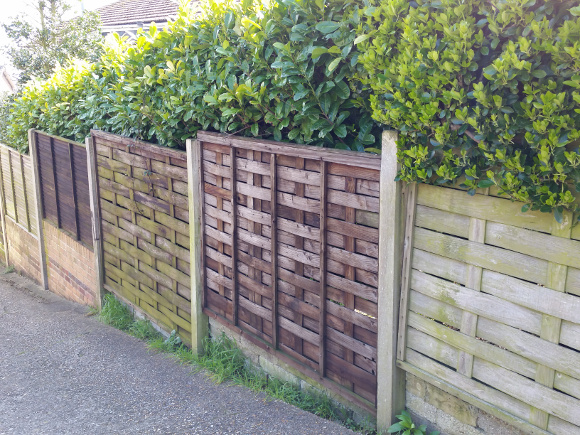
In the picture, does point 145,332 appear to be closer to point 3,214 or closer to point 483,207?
point 483,207

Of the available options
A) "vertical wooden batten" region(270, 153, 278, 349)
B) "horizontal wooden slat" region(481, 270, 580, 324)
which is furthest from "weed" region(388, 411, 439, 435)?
"vertical wooden batten" region(270, 153, 278, 349)

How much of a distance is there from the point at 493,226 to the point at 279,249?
5.63 feet

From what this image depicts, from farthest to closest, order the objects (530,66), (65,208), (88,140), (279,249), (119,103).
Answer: (65,208)
(88,140)
(119,103)
(279,249)
(530,66)

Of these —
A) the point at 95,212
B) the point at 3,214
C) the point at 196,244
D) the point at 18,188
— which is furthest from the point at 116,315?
Answer: the point at 3,214

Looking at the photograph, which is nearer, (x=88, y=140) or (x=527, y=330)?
(x=527, y=330)

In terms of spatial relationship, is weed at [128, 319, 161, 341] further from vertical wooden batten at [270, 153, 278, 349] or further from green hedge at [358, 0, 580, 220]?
green hedge at [358, 0, 580, 220]

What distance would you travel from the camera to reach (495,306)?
2.83 m

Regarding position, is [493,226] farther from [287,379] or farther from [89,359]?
[89,359]

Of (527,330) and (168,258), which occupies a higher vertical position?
(527,330)

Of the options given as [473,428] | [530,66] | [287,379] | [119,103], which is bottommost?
[287,379]

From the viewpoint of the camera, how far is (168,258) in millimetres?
5512

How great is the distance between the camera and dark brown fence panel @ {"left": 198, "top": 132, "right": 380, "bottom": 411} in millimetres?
3523

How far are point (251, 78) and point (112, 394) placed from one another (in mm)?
2752

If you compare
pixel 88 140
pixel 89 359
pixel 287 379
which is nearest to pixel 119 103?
pixel 88 140
